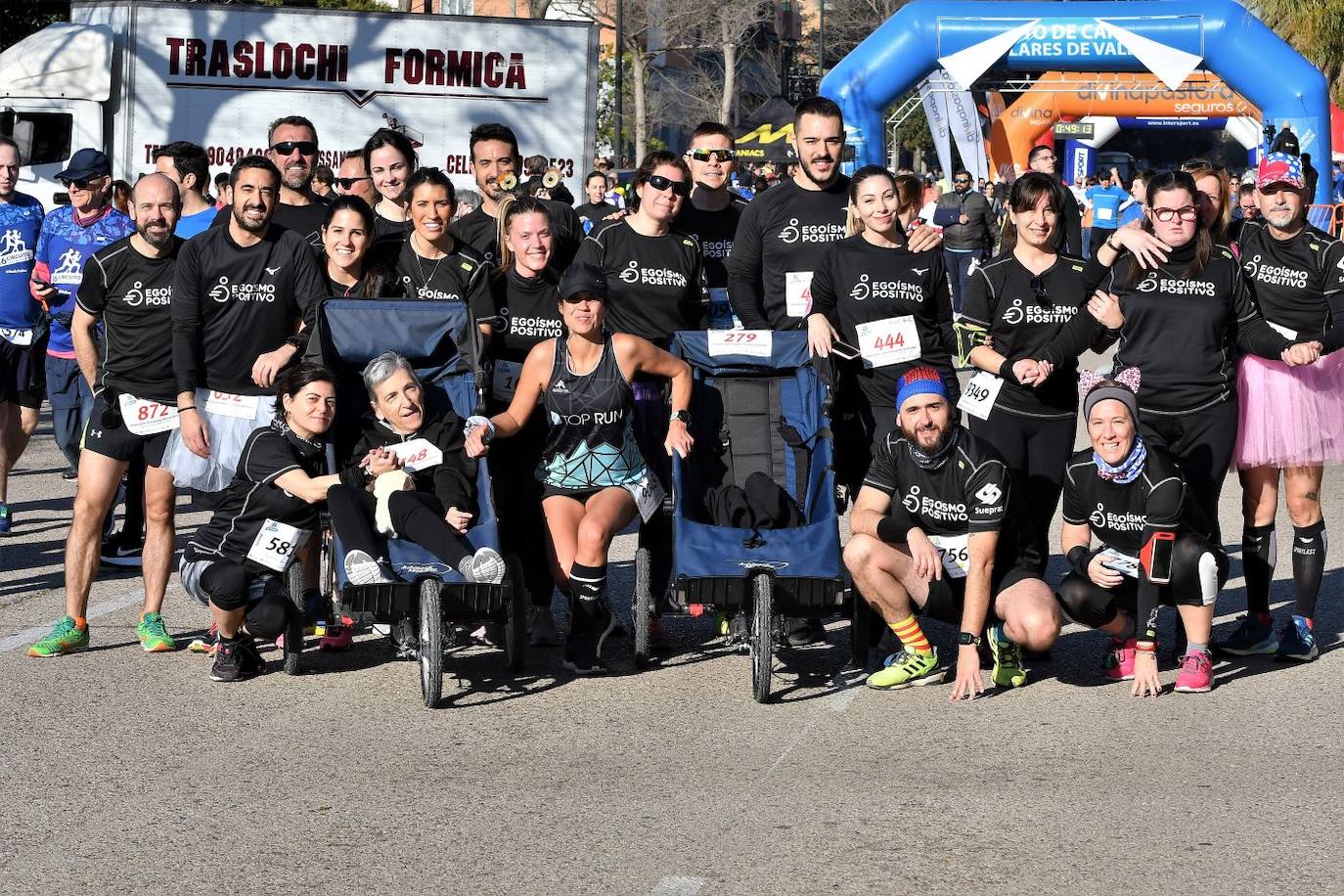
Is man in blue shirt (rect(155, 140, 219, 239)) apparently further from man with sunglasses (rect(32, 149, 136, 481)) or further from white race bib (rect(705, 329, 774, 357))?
white race bib (rect(705, 329, 774, 357))

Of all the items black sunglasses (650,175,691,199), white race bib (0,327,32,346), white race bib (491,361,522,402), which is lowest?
white race bib (491,361,522,402)

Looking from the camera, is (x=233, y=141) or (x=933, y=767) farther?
(x=233, y=141)

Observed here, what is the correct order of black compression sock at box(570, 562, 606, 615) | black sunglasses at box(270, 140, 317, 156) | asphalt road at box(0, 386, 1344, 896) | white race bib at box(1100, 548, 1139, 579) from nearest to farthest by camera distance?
1. asphalt road at box(0, 386, 1344, 896)
2. white race bib at box(1100, 548, 1139, 579)
3. black compression sock at box(570, 562, 606, 615)
4. black sunglasses at box(270, 140, 317, 156)

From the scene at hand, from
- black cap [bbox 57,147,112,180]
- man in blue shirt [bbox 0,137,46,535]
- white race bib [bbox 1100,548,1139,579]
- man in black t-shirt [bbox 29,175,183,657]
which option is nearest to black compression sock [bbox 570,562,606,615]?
man in black t-shirt [bbox 29,175,183,657]

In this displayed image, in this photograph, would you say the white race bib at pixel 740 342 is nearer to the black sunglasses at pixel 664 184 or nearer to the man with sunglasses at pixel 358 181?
the black sunglasses at pixel 664 184

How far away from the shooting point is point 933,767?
5.88 metres

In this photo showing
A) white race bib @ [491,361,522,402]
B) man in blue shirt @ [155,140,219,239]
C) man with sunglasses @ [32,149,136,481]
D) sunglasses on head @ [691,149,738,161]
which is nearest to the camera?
white race bib @ [491,361,522,402]

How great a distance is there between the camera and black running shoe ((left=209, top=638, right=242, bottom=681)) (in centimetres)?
712

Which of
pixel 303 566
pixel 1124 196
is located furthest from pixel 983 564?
pixel 1124 196

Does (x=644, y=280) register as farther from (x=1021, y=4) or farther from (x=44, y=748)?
(x=1021, y=4)

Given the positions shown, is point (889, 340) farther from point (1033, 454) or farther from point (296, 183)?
point (296, 183)

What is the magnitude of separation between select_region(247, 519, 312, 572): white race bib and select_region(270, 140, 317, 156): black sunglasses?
319 centimetres

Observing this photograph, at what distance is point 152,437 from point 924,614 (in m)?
3.24

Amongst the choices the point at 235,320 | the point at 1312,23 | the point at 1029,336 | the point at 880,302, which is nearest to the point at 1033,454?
the point at 1029,336
